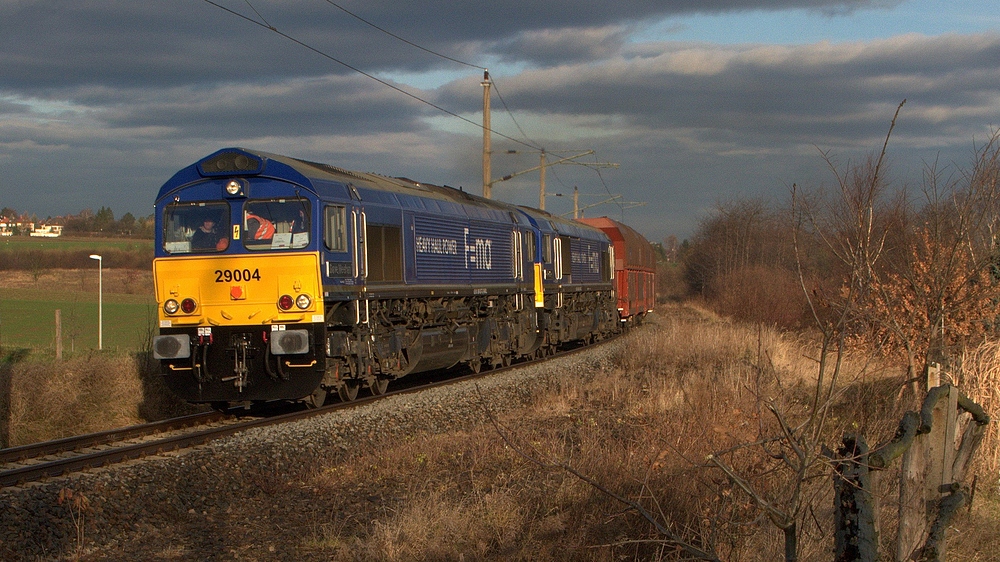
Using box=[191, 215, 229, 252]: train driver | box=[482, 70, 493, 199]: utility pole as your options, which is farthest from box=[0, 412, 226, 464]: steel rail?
box=[482, 70, 493, 199]: utility pole

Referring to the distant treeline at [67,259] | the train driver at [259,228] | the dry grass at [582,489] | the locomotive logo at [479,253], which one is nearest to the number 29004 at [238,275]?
the train driver at [259,228]

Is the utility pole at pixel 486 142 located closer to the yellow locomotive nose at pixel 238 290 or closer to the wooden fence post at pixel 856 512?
the yellow locomotive nose at pixel 238 290

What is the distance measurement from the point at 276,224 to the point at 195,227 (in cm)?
126

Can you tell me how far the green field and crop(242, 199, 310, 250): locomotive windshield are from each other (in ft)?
30.1

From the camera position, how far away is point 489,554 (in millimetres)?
5934

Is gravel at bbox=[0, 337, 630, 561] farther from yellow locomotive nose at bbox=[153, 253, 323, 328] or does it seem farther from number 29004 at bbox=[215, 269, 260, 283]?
number 29004 at bbox=[215, 269, 260, 283]

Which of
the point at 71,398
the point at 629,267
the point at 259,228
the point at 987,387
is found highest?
the point at 259,228

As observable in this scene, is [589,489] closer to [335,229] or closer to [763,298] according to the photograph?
[335,229]

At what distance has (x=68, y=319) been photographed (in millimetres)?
25578

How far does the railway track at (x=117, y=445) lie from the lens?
8930 millimetres

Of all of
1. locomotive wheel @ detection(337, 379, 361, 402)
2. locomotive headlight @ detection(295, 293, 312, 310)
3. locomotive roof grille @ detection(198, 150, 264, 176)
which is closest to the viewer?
locomotive headlight @ detection(295, 293, 312, 310)

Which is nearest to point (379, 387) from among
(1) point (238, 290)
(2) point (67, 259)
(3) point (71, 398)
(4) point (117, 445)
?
(1) point (238, 290)

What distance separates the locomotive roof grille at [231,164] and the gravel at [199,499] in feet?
12.2

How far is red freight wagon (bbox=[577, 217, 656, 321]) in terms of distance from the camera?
110 ft
